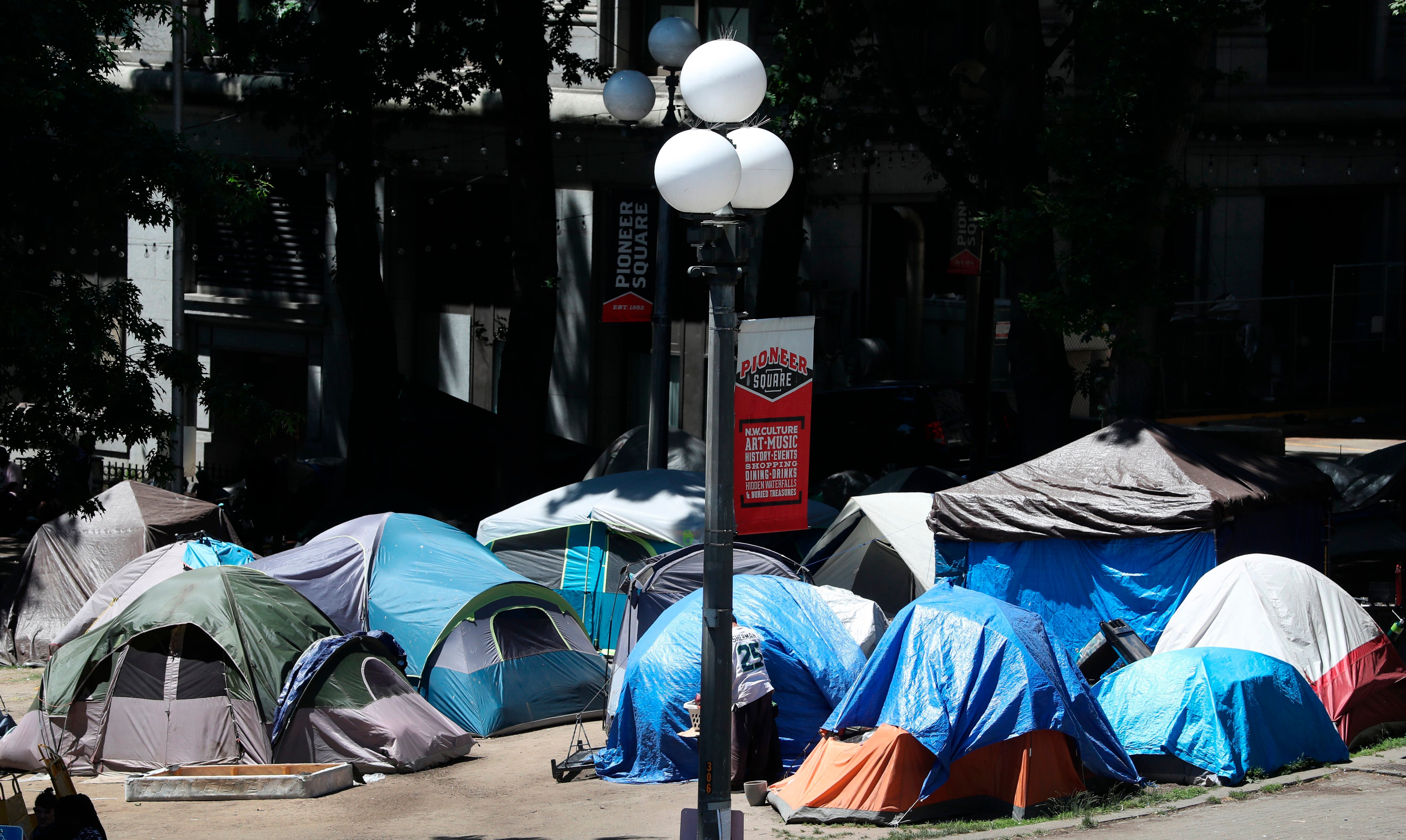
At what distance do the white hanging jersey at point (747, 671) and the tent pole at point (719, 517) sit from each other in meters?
3.57

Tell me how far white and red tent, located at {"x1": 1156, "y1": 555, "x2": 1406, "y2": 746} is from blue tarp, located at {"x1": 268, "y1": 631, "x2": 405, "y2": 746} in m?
7.03

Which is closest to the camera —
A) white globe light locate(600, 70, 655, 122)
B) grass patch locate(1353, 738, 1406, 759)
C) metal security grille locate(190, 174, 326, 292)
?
grass patch locate(1353, 738, 1406, 759)

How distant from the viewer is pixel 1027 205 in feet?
54.5

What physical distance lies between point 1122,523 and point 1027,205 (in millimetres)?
4944

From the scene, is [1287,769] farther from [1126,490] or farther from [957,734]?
[1126,490]

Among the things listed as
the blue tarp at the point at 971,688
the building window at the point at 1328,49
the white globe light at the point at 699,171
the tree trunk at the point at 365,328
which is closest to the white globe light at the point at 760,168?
the white globe light at the point at 699,171

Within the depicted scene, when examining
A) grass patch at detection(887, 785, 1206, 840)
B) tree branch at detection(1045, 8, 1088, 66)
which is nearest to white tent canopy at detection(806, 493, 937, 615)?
grass patch at detection(887, 785, 1206, 840)

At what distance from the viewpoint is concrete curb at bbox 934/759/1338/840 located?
950 centimetres

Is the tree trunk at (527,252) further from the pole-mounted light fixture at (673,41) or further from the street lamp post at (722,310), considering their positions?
the street lamp post at (722,310)

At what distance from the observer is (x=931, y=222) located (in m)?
24.6

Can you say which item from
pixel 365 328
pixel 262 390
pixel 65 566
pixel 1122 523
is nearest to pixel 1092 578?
pixel 1122 523

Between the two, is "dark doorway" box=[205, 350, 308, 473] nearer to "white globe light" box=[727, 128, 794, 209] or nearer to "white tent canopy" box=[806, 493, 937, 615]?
"white tent canopy" box=[806, 493, 937, 615]

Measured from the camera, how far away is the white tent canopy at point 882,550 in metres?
14.8

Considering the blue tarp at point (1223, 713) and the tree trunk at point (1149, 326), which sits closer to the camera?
the blue tarp at point (1223, 713)
